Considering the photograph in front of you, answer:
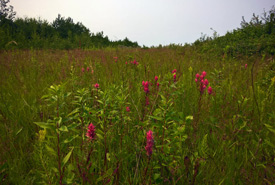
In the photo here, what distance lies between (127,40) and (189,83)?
24.8 metres

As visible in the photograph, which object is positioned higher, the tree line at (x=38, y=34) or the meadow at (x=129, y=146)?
the tree line at (x=38, y=34)

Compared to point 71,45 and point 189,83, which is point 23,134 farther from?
point 71,45

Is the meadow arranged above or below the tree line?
below

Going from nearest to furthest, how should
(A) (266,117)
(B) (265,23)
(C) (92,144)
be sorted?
(C) (92,144) → (A) (266,117) → (B) (265,23)

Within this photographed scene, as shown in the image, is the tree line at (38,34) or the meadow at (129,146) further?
the tree line at (38,34)

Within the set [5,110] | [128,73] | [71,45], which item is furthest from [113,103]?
[71,45]

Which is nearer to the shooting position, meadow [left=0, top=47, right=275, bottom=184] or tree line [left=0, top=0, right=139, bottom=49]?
meadow [left=0, top=47, right=275, bottom=184]

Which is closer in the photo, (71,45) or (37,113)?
(37,113)

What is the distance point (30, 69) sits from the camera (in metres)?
5.07

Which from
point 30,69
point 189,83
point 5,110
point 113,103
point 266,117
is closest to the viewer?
point 113,103

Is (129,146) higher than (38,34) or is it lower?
lower

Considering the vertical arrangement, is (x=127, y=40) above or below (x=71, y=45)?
above

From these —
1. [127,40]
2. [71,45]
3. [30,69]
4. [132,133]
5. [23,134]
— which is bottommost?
[23,134]

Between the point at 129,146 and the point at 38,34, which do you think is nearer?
the point at 129,146
